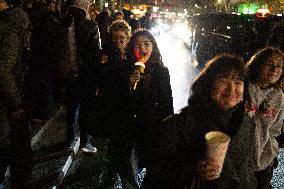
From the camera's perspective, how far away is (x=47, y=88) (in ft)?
23.4

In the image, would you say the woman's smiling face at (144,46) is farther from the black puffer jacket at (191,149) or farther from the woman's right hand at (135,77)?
the black puffer jacket at (191,149)

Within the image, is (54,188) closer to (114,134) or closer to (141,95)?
(114,134)

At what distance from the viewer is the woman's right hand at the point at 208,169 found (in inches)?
78.9

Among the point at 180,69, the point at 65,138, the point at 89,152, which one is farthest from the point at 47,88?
the point at 180,69

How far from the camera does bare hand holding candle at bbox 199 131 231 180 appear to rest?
6.30ft

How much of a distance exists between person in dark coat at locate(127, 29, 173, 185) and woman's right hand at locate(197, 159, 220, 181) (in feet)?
5.70

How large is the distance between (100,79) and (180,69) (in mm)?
10907

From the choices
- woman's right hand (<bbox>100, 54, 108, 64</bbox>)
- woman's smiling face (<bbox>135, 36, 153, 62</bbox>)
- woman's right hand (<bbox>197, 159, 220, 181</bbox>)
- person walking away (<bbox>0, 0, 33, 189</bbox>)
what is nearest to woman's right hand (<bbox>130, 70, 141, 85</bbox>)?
woman's smiling face (<bbox>135, 36, 153, 62</bbox>)

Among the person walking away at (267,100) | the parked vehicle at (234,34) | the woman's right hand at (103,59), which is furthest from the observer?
the parked vehicle at (234,34)

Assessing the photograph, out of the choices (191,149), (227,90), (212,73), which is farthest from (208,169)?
(212,73)

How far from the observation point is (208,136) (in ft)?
6.42

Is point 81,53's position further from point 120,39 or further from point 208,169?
point 208,169

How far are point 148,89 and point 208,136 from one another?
6.93 ft

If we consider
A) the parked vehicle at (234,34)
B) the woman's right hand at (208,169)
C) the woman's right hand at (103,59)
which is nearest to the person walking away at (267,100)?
the woman's right hand at (208,169)
